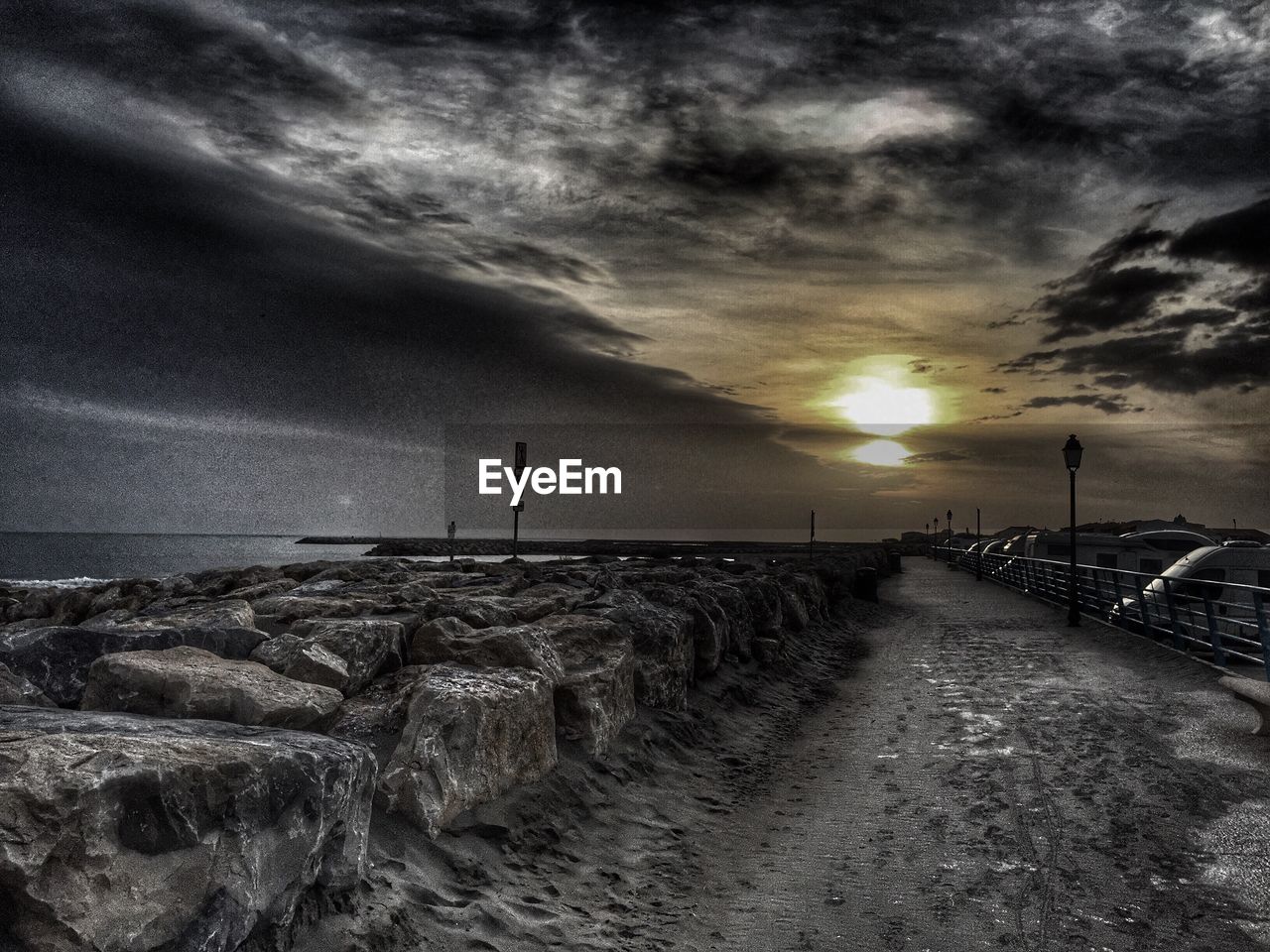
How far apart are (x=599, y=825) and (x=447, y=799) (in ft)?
4.27

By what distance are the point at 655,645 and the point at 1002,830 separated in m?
3.00

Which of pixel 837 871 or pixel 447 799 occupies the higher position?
pixel 447 799

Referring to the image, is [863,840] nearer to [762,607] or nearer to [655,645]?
[655,645]

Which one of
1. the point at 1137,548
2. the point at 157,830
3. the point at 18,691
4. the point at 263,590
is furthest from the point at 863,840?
the point at 1137,548

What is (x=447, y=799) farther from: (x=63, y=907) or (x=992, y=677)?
(x=992, y=677)

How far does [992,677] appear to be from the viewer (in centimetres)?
1131

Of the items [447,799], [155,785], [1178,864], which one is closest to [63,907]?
[155,785]

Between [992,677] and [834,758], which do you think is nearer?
[834,758]

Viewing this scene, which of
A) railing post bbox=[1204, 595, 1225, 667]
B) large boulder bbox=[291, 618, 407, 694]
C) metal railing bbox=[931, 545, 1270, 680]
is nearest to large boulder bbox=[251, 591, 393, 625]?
large boulder bbox=[291, 618, 407, 694]

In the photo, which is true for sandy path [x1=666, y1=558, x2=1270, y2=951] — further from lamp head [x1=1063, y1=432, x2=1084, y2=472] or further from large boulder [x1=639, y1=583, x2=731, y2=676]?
lamp head [x1=1063, y1=432, x2=1084, y2=472]

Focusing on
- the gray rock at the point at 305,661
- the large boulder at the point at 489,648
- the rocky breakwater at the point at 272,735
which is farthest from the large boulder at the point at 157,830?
the large boulder at the point at 489,648

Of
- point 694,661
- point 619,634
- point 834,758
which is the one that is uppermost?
point 619,634

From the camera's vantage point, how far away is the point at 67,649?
4664 mm

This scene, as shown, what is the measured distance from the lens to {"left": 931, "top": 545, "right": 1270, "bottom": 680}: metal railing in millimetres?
11258
